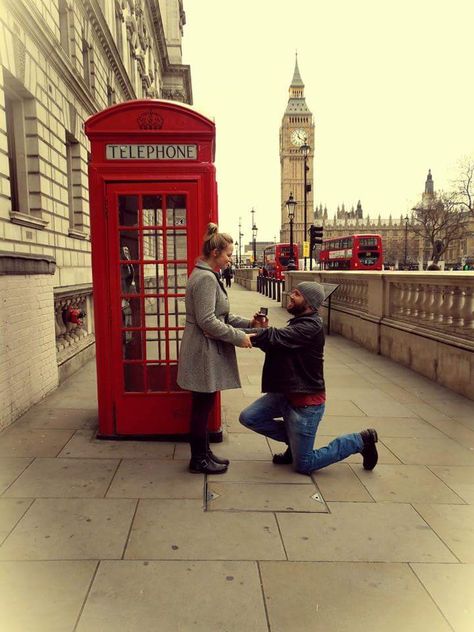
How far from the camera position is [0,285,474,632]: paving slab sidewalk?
7.95 feet

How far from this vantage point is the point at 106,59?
46.5 ft

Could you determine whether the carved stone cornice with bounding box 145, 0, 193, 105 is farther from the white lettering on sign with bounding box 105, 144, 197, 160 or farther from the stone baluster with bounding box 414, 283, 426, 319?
the white lettering on sign with bounding box 105, 144, 197, 160

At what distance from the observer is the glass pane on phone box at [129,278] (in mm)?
4570

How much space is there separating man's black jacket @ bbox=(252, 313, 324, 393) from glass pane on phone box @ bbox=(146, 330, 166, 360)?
3.88 feet

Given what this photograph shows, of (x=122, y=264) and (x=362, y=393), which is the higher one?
(x=122, y=264)

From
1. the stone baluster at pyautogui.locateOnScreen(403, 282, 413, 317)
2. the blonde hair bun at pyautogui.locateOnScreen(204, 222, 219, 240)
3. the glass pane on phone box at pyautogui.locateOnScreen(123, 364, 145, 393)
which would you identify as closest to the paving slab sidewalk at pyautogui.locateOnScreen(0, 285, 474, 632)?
the glass pane on phone box at pyautogui.locateOnScreen(123, 364, 145, 393)

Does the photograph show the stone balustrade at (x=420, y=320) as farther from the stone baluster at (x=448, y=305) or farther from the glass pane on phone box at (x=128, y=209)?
the glass pane on phone box at (x=128, y=209)

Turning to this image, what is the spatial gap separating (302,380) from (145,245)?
6.05 feet

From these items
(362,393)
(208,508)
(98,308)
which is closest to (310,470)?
(208,508)

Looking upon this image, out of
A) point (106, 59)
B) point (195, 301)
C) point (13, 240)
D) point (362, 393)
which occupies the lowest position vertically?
point (362, 393)

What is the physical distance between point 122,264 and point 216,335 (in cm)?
127

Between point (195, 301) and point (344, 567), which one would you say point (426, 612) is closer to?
point (344, 567)

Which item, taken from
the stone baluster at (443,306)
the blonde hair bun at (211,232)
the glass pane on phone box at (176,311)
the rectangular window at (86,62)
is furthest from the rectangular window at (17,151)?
the stone baluster at (443,306)

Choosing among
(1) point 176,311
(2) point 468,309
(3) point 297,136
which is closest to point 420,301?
(2) point 468,309
